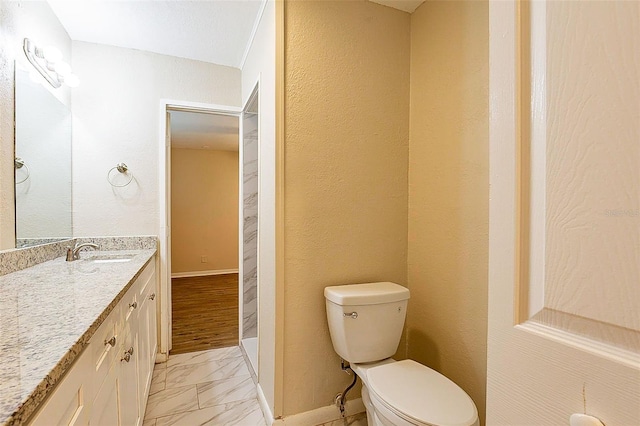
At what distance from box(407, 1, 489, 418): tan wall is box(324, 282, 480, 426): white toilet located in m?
0.24

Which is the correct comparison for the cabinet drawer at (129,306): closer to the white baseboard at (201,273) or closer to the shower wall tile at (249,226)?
the shower wall tile at (249,226)

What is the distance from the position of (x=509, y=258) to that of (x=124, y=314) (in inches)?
52.9

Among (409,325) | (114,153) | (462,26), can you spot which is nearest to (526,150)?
(462,26)

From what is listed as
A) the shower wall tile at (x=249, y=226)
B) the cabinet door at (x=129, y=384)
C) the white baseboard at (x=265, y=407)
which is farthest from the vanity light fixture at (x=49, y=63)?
the white baseboard at (x=265, y=407)

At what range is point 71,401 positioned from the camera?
0.68m

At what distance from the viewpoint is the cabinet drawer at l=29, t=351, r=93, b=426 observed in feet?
1.85

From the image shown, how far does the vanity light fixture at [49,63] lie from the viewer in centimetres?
161

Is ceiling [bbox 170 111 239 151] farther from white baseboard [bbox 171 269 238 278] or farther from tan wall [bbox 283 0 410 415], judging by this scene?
white baseboard [bbox 171 269 238 278]

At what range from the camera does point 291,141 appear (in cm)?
156

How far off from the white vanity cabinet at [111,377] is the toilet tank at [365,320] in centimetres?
90

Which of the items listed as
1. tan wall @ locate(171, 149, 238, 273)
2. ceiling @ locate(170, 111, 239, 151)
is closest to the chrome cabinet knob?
ceiling @ locate(170, 111, 239, 151)

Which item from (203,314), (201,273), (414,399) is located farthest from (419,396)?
(201,273)

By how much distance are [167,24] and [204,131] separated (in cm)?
249

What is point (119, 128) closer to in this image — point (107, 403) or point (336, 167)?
point (336, 167)
